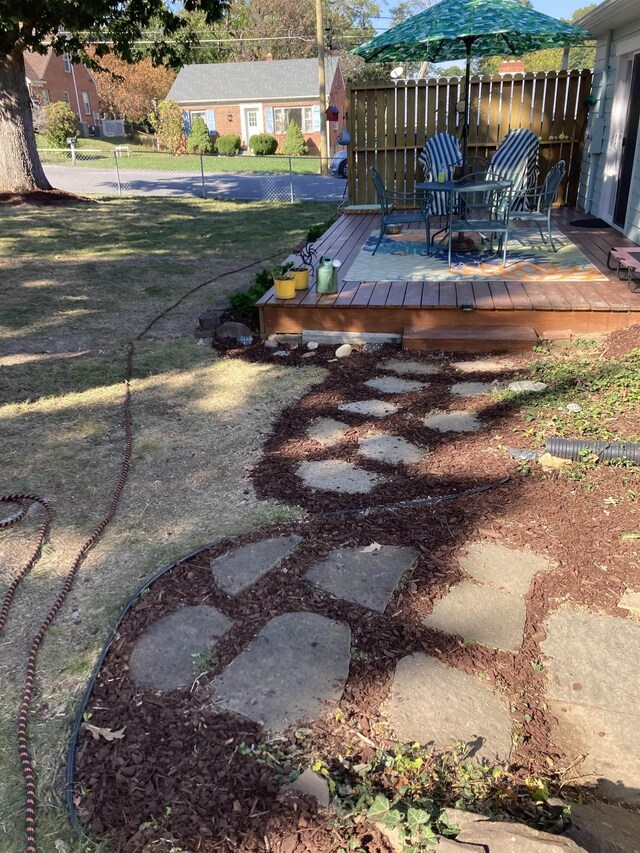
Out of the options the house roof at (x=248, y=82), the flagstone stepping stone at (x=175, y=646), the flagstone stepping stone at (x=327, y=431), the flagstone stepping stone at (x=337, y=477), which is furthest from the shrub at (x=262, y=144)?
the flagstone stepping stone at (x=175, y=646)

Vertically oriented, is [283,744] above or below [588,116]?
below

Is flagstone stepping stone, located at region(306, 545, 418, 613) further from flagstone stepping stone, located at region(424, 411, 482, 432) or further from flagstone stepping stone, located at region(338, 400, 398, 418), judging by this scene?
flagstone stepping stone, located at region(338, 400, 398, 418)

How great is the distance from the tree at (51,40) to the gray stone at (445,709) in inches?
424

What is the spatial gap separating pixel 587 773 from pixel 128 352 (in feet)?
14.8

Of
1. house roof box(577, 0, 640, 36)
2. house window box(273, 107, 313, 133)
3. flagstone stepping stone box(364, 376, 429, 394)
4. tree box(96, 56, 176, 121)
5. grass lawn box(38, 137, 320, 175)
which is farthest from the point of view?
tree box(96, 56, 176, 121)

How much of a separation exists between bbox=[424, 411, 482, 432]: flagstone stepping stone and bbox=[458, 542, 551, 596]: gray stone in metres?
1.16

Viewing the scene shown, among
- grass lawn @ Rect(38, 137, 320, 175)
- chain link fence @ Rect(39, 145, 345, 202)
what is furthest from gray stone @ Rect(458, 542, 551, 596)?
grass lawn @ Rect(38, 137, 320, 175)

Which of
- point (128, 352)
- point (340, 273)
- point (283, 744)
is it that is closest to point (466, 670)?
point (283, 744)

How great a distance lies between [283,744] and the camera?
176 cm

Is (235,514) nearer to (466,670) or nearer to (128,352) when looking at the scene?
(466,670)

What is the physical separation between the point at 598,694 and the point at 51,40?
48.5 ft

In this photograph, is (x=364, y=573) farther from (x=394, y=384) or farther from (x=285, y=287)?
(x=285, y=287)

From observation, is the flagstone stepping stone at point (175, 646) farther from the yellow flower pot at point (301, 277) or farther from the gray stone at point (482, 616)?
the yellow flower pot at point (301, 277)

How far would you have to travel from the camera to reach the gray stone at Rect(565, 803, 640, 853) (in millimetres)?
1430
